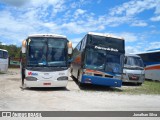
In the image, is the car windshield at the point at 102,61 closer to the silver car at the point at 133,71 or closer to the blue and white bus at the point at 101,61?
the blue and white bus at the point at 101,61

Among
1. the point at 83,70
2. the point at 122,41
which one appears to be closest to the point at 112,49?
the point at 122,41

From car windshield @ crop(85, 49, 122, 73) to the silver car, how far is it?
6388 mm

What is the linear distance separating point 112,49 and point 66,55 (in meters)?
3.05

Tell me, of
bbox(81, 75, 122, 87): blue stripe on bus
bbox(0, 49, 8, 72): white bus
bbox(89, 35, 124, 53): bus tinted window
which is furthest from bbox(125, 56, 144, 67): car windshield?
bbox(0, 49, 8, 72): white bus

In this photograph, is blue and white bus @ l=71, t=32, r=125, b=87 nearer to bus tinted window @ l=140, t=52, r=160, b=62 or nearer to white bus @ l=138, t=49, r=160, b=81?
white bus @ l=138, t=49, r=160, b=81

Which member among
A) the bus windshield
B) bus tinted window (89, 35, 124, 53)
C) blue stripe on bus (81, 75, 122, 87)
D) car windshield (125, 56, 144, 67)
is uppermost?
bus tinted window (89, 35, 124, 53)

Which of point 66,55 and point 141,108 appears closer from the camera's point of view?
point 141,108

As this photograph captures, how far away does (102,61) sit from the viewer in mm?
19172

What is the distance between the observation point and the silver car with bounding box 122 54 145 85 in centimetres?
2553

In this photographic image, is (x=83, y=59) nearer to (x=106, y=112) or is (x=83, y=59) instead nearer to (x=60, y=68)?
(x=60, y=68)

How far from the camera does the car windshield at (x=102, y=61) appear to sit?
19.1m

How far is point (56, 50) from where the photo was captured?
17.9 metres

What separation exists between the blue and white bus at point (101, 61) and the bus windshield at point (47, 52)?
177cm

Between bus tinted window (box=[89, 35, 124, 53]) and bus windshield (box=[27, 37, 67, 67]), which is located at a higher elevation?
bus tinted window (box=[89, 35, 124, 53])
